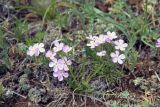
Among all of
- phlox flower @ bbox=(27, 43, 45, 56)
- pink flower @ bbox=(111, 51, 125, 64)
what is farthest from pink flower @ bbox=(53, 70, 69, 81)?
pink flower @ bbox=(111, 51, 125, 64)

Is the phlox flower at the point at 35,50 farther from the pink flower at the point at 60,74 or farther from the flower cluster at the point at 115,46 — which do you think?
the flower cluster at the point at 115,46

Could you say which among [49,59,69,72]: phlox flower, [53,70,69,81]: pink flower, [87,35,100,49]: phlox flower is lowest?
[53,70,69,81]: pink flower

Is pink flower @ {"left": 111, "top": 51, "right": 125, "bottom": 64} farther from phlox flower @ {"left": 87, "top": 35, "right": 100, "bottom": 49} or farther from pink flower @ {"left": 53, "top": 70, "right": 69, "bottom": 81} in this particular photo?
pink flower @ {"left": 53, "top": 70, "right": 69, "bottom": 81}

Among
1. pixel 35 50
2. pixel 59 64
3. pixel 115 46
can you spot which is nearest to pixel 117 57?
pixel 115 46

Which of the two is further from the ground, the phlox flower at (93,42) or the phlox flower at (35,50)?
the phlox flower at (93,42)

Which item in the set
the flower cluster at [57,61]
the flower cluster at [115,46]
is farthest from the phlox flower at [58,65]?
the flower cluster at [115,46]

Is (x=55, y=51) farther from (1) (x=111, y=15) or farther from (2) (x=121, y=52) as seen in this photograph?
(1) (x=111, y=15)

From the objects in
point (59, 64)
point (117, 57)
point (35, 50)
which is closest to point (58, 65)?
point (59, 64)

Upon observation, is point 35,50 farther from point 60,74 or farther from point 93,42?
point 93,42

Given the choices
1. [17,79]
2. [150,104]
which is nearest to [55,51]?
[17,79]

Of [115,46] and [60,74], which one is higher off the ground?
[115,46]

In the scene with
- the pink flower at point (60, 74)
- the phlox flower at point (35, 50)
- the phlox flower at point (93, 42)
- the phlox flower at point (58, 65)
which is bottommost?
the pink flower at point (60, 74)

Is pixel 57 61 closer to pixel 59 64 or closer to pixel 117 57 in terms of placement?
pixel 59 64
